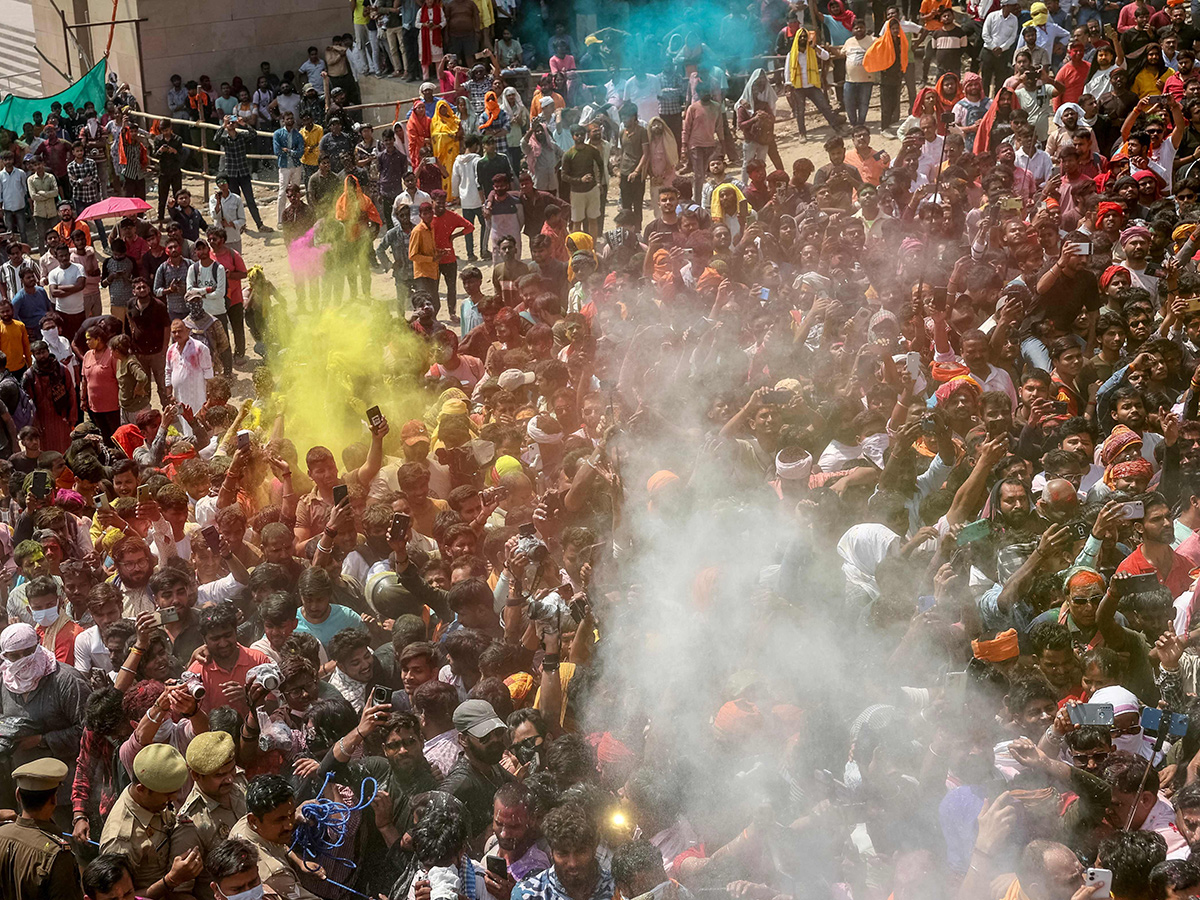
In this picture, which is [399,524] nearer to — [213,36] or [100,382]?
[100,382]

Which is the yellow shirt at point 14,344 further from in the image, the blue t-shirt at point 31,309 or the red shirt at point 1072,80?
the red shirt at point 1072,80

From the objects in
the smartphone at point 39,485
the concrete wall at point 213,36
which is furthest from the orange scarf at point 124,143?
the smartphone at point 39,485

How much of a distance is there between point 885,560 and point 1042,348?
2.24 metres

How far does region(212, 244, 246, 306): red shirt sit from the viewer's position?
10734 millimetres

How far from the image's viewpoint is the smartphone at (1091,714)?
413cm

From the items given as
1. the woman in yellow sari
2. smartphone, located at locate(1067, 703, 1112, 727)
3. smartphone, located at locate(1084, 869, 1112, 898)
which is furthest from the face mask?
Answer: the woman in yellow sari

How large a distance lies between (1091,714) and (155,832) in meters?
3.04

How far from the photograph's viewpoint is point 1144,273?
24.7ft

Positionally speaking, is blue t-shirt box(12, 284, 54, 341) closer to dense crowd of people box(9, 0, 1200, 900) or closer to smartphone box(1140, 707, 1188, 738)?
dense crowd of people box(9, 0, 1200, 900)

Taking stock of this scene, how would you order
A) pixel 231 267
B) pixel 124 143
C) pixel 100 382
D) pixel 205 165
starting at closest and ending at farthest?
pixel 100 382
pixel 231 267
pixel 124 143
pixel 205 165

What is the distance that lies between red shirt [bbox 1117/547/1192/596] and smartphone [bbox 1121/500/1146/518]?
20cm

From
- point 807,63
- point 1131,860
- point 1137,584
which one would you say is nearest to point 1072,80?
point 807,63

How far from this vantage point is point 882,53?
12945 mm

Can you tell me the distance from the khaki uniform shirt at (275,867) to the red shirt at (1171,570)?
10.5 feet
